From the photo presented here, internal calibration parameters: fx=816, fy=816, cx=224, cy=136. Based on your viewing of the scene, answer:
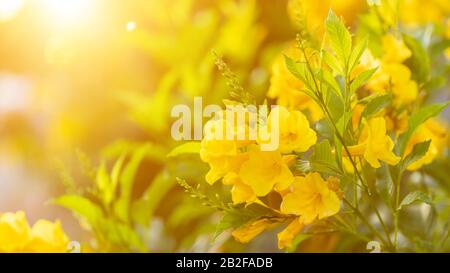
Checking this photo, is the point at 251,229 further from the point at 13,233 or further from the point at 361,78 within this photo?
the point at 13,233

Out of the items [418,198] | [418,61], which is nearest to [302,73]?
[418,198]

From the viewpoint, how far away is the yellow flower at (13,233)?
2.52ft

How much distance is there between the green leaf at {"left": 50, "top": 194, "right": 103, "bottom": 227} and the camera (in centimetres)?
82

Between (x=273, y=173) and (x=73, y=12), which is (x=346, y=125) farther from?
(x=73, y=12)

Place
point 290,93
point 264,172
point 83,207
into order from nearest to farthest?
point 264,172, point 290,93, point 83,207

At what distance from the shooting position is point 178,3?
1320 millimetres

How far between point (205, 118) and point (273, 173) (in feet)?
1.66

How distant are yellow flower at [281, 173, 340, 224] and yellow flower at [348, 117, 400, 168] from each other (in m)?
0.04

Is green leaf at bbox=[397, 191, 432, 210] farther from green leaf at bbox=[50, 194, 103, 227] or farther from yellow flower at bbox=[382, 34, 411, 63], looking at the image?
green leaf at bbox=[50, 194, 103, 227]

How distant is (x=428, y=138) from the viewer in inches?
29.6

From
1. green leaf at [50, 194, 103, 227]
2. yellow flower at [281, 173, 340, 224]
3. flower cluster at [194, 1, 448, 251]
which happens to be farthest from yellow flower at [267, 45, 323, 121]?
green leaf at [50, 194, 103, 227]

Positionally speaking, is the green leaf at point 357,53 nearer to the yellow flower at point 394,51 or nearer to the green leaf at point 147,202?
the yellow flower at point 394,51

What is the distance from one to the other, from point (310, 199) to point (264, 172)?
0.05 metres

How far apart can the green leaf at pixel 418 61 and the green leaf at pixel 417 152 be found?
0.53ft
